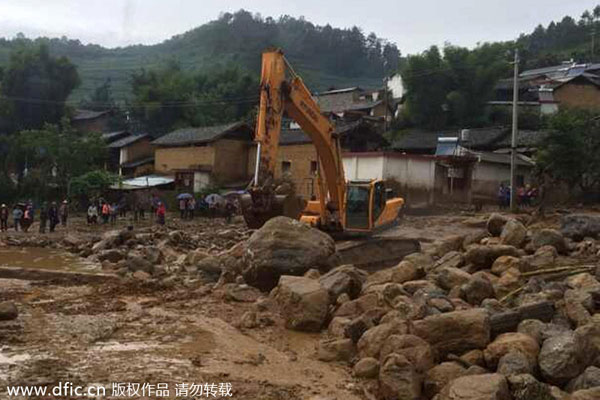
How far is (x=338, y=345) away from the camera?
849 centimetres

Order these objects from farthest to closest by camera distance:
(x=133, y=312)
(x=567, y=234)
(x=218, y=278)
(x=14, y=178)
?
1. (x=14, y=178)
2. (x=218, y=278)
3. (x=567, y=234)
4. (x=133, y=312)

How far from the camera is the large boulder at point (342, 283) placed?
10625 mm

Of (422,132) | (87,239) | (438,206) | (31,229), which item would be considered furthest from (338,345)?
(422,132)

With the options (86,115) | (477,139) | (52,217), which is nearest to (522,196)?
(477,139)

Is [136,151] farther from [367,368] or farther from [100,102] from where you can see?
[367,368]

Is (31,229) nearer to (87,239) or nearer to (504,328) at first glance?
(87,239)

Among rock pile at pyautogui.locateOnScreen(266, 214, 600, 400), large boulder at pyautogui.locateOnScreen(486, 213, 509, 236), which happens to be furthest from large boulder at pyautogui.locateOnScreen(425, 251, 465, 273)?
large boulder at pyautogui.locateOnScreen(486, 213, 509, 236)

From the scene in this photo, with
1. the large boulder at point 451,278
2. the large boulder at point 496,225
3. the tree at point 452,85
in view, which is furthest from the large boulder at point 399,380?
the tree at point 452,85

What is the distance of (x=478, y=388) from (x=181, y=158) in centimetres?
3639

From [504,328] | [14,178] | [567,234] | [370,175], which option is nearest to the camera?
[504,328]

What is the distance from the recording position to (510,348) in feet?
23.6

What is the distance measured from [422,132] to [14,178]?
1024 inches

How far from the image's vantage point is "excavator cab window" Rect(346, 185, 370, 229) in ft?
56.6

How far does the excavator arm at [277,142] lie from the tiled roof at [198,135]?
2216 cm
